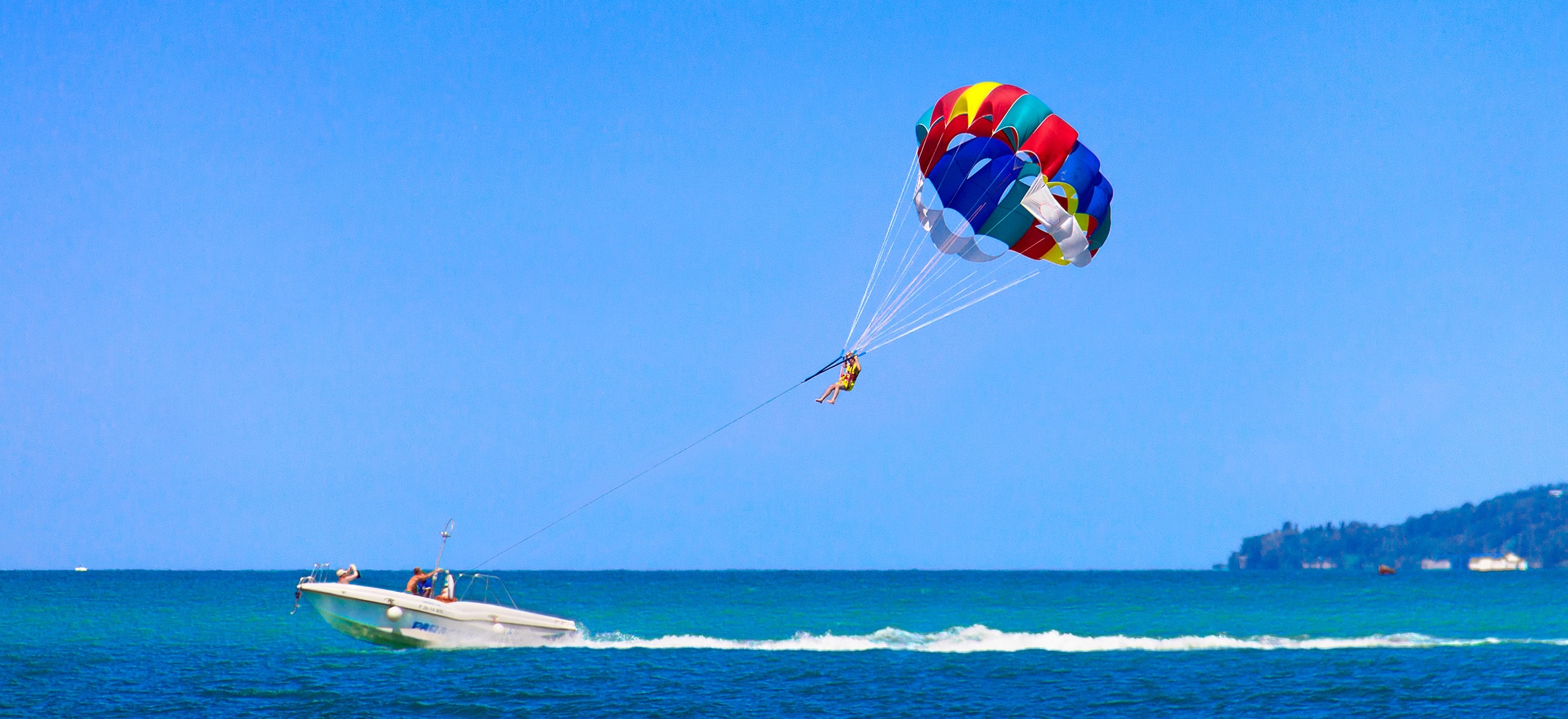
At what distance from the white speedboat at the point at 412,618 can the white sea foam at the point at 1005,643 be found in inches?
58.0

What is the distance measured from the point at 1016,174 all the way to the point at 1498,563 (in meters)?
133

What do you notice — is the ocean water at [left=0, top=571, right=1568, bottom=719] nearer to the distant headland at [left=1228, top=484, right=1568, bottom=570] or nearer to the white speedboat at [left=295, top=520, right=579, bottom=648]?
the white speedboat at [left=295, top=520, right=579, bottom=648]

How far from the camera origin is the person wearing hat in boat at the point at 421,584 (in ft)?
69.3

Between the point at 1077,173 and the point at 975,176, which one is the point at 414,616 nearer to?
the point at 975,176

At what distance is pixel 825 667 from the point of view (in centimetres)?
2044

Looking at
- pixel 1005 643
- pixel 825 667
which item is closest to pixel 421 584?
pixel 825 667

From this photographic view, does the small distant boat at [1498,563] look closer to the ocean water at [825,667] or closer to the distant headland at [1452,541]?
the distant headland at [1452,541]

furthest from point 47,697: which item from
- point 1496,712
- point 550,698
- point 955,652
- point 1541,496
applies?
point 1541,496

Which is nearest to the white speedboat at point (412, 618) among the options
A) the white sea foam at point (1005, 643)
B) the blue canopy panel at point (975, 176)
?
the white sea foam at point (1005, 643)

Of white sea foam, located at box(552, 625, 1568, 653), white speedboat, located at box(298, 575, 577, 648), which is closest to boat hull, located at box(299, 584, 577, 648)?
white speedboat, located at box(298, 575, 577, 648)

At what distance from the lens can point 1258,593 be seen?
59.0m

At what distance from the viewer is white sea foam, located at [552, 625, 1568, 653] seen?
23.8 meters

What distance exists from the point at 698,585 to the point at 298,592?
59348mm

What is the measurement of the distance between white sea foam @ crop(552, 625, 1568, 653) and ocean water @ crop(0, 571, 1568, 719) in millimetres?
109
